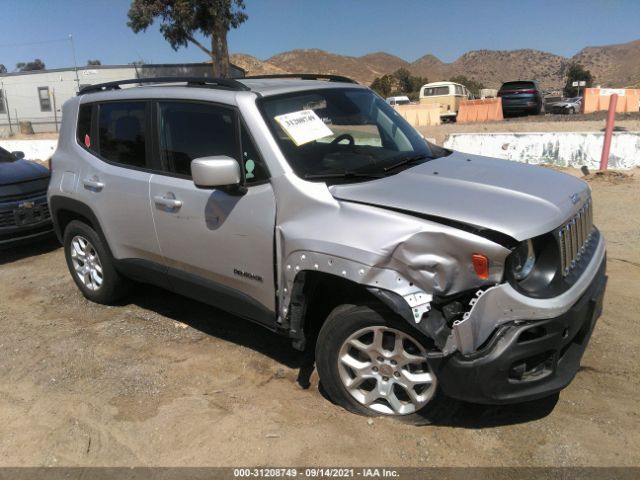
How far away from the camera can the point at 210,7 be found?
25750mm

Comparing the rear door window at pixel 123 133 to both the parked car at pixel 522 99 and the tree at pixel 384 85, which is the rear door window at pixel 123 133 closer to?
the parked car at pixel 522 99

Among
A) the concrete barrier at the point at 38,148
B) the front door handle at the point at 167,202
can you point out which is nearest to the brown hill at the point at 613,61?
the concrete barrier at the point at 38,148

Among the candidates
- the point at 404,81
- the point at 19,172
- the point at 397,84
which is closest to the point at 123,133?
the point at 19,172

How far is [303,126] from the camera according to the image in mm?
3338

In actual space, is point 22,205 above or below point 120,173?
A: below

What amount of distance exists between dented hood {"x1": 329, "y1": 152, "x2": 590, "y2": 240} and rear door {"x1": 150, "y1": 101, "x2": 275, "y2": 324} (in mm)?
591

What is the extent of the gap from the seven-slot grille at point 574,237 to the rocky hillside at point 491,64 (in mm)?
88684

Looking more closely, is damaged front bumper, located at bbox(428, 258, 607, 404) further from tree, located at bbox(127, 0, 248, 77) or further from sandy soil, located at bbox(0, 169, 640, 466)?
tree, located at bbox(127, 0, 248, 77)

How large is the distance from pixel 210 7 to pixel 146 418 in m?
26.2

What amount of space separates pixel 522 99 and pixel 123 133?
2176 cm

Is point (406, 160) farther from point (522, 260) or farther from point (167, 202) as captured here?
point (167, 202)

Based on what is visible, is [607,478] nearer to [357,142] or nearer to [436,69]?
[357,142]

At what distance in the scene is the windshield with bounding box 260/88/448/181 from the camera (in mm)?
3178

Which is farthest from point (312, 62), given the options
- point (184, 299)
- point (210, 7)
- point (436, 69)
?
point (184, 299)
